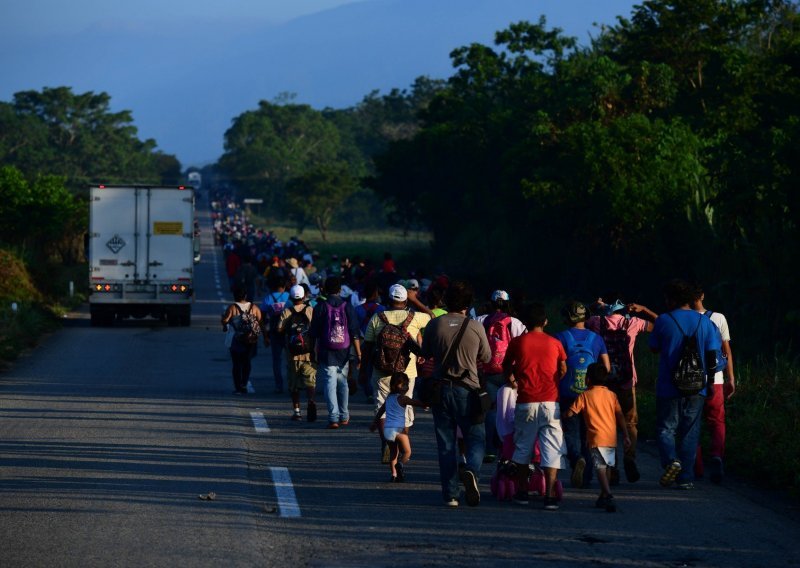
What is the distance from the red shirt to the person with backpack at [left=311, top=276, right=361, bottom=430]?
4580 millimetres

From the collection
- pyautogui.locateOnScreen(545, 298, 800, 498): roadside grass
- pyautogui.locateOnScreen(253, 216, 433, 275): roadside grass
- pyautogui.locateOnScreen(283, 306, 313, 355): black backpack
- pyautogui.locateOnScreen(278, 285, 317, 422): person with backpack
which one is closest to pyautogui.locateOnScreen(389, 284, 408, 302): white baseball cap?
pyautogui.locateOnScreen(278, 285, 317, 422): person with backpack

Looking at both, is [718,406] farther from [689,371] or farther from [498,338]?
[498,338]

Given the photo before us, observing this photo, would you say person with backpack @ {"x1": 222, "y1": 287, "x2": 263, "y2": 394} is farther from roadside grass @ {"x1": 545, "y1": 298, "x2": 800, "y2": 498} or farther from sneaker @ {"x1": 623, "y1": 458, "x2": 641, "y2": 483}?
sneaker @ {"x1": 623, "y1": 458, "x2": 641, "y2": 483}

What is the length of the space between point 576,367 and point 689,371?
1152 millimetres

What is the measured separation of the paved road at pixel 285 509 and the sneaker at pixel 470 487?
0.41 feet

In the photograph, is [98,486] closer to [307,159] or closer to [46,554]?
[46,554]

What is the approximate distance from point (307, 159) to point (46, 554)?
175 meters

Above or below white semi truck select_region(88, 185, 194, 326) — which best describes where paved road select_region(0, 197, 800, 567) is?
below

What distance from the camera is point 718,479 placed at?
11.7 meters

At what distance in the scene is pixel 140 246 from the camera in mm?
31703

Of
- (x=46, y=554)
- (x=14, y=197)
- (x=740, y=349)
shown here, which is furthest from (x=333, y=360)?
(x=14, y=197)

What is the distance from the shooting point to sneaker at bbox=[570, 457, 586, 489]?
10.9 m

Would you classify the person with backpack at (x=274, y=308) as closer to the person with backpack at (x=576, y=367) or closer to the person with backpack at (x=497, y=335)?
the person with backpack at (x=497, y=335)

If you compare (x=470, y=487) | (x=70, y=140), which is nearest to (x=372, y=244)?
(x=70, y=140)
